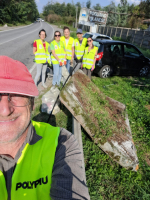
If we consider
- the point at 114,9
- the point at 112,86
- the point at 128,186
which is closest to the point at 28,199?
the point at 128,186

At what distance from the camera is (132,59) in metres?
7.43

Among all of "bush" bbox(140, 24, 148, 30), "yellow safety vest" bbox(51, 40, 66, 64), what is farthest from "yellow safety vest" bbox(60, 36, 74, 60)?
"bush" bbox(140, 24, 148, 30)

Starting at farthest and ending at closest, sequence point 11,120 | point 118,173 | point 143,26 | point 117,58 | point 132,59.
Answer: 1. point 143,26
2. point 132,59
3. point 117,58
4. point 118,173
5. point 11,120

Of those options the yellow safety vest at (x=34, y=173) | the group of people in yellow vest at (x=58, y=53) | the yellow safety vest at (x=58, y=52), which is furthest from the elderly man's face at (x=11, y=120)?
the yellow safety vest at (x=58, y=52)

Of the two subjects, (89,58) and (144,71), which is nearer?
(89,58)

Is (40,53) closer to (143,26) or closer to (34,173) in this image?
(34,173)

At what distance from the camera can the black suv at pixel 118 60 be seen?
666 centimetres

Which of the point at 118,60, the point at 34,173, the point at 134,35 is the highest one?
the point at 134,35

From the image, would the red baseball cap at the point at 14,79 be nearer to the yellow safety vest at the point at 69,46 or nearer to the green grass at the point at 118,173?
the green grass at the point at 118,173

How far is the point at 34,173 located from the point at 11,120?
0.48m

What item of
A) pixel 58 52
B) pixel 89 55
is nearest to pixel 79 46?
pixel 89 55

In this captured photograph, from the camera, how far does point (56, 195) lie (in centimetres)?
107

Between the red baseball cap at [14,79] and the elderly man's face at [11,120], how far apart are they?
84 millimetres

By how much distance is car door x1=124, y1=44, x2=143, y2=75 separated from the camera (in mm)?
7306
